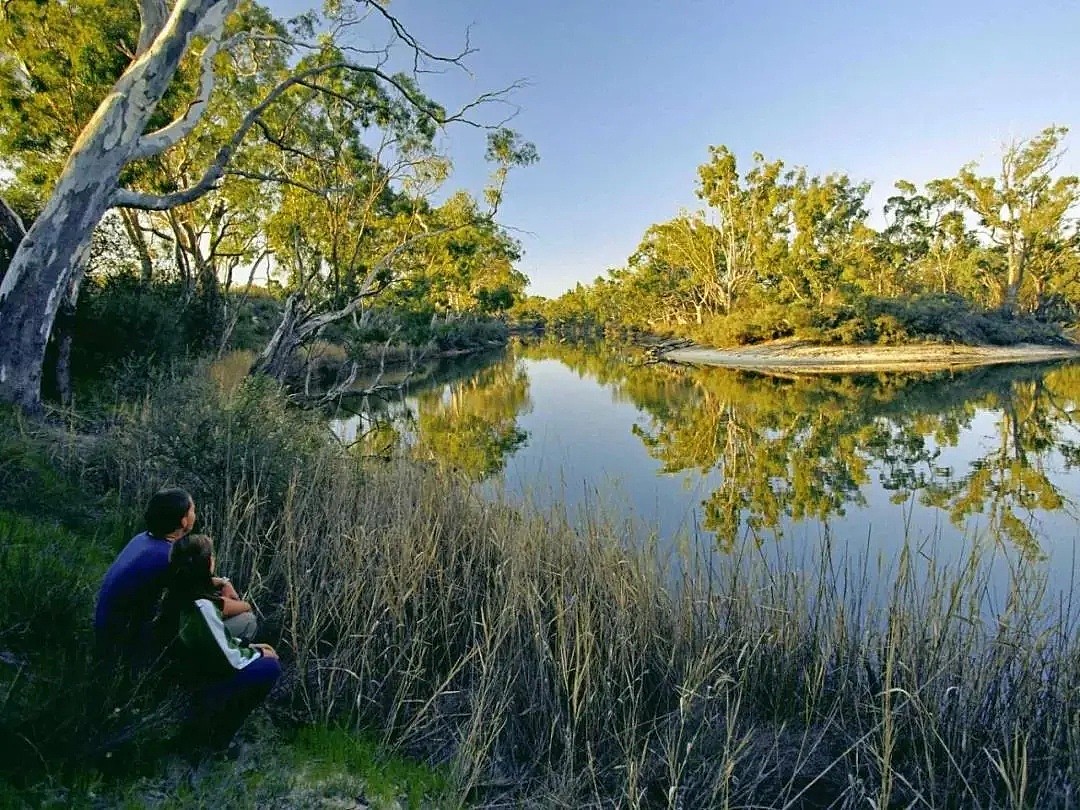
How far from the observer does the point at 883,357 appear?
29.4m

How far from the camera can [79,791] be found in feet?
6.48

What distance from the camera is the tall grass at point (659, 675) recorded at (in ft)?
8.76

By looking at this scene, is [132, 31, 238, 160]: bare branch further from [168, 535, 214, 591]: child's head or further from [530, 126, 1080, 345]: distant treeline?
[530, 126, 1080, 345]: distant treeline

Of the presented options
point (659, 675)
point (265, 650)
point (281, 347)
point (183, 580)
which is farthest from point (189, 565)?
point (281, 347)

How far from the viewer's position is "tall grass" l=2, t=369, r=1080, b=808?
2670mm

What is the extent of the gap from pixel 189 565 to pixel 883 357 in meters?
32.6

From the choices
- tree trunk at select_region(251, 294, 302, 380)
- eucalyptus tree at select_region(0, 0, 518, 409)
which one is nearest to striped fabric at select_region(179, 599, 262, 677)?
eucalyptus tree at select_region(0, 0, 518, 409)

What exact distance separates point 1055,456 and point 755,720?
399 inches

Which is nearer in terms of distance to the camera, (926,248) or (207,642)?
(207,642)

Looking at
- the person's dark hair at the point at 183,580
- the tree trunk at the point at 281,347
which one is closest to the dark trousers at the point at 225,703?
the person's dark hair at the point at 183,580

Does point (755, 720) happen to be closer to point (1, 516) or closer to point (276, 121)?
point (1, 516)

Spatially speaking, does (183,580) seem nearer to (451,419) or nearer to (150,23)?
(150,23)

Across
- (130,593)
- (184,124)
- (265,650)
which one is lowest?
(265,650)

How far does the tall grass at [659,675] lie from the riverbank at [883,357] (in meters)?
25.9
